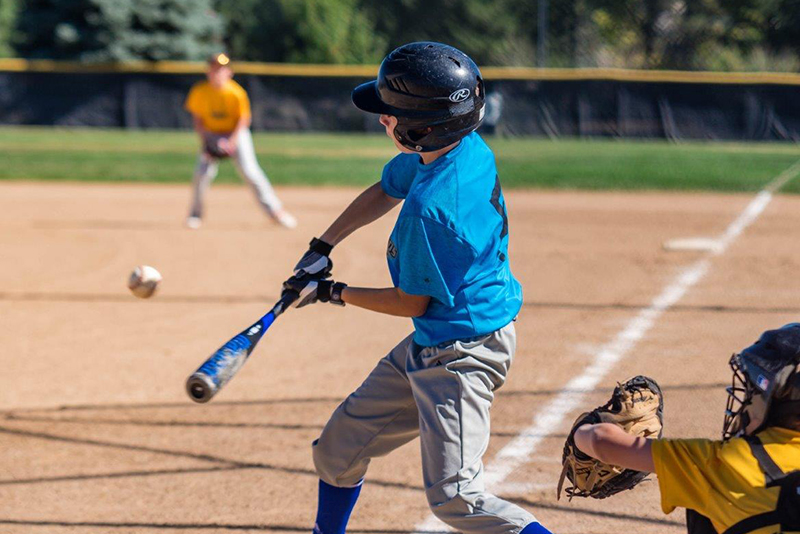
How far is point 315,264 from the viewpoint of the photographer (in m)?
3.66

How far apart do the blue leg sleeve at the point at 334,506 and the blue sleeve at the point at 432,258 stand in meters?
0.96

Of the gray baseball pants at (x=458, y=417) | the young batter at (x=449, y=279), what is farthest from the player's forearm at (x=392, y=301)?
the gray baseball pants at (x=458, y=417)

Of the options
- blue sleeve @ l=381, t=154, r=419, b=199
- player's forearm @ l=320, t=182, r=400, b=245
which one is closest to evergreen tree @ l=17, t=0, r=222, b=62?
player's forearm @ l=320, t=182, r=400, b=245

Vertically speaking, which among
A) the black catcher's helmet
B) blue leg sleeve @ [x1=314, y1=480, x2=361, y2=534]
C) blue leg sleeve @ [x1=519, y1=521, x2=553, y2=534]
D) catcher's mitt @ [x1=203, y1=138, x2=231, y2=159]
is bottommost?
blue leg sleeve @ [x1=314, y1=480, x2=361, y2=534]

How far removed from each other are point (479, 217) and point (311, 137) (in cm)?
2559

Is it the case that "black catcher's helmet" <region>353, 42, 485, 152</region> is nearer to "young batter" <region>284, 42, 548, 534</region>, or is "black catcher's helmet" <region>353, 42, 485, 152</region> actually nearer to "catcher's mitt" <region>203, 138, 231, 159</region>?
"young batter" <region>284, 42, 548, 534</region>

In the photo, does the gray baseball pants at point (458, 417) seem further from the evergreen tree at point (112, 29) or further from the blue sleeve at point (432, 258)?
the evergreen tree at point (112, 29)

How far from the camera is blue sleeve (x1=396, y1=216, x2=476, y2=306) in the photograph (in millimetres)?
3131

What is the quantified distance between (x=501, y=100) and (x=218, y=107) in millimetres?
15442

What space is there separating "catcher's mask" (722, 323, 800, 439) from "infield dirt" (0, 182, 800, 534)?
1.60m

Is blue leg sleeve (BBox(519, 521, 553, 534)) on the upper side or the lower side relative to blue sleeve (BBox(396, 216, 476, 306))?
lower

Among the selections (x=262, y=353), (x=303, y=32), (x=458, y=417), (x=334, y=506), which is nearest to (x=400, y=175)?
(x=458, y=417)

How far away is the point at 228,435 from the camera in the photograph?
5.35 m

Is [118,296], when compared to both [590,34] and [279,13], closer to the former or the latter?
[590,34]
